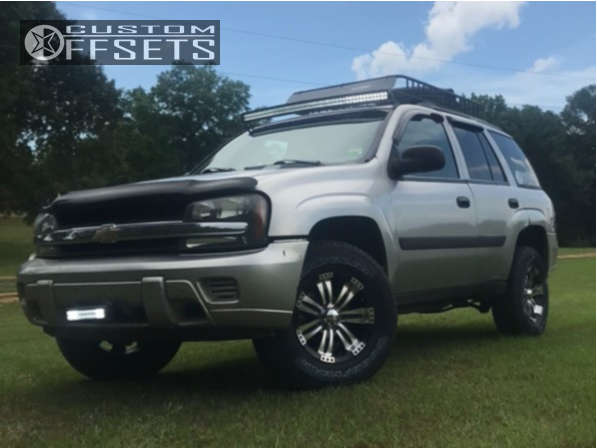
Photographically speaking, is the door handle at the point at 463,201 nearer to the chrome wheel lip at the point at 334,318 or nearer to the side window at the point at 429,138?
the side window at the point at 429,138

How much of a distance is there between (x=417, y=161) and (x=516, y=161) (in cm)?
244

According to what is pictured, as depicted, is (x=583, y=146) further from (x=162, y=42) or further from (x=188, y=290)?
(x=188, y=290)

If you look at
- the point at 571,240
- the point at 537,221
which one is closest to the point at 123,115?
the point at 537,221

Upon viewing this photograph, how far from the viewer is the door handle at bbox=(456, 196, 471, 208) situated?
543 centimetres

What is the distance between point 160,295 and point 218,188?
62cm

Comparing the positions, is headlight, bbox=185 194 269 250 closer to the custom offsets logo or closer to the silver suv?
the silver suv

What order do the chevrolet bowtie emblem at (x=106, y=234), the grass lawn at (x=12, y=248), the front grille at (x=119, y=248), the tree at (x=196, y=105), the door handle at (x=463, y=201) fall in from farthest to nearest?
the tree at (x=196, y=105) → the grass lawn at (x=12, y=248) → the door handle at (x=463, y=201) → the chevrolet bowtie emblem at (x=106, y=234) → the front grille at (x=119, y=248)

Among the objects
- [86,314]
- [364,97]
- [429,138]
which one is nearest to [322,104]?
[364,97]

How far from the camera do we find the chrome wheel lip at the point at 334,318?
4.13 m

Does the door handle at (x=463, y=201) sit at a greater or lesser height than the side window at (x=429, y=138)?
lesser

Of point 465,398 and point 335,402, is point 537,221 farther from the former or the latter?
point 335,402

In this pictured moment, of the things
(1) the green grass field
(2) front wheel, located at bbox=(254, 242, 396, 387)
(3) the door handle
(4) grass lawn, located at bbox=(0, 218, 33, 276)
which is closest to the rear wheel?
(1) the green grass field

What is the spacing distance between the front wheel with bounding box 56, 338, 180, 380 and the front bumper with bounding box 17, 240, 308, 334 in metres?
0.76

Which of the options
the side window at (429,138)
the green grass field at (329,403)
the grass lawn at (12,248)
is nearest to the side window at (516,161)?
the side window at (429,138)
